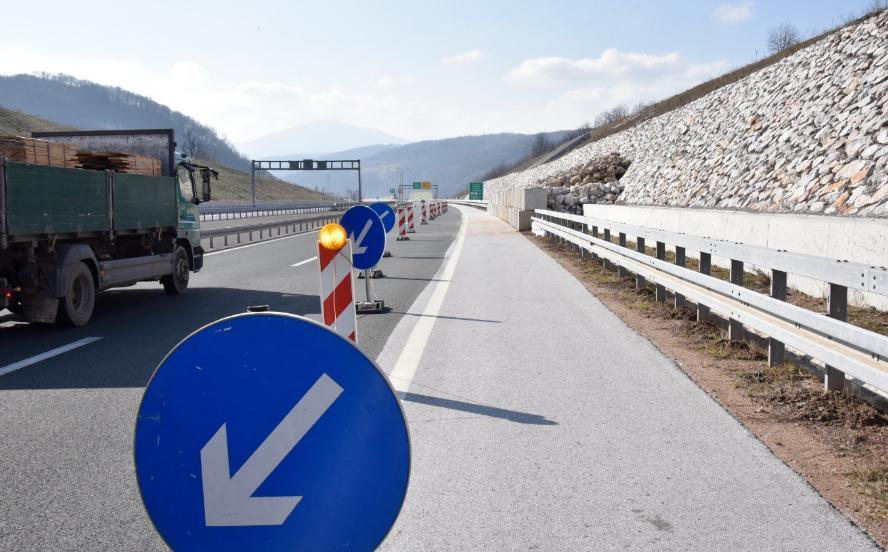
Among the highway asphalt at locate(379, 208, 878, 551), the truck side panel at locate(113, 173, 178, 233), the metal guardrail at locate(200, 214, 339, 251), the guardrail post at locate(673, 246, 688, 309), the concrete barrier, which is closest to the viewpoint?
the highway asphalt at locate(379, 208, 878, 551)

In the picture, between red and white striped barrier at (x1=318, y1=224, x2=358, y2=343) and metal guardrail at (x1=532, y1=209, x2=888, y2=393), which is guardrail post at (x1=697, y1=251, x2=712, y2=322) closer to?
metal guardrail at (x1=532, y1=209, x2=888, y2=393)

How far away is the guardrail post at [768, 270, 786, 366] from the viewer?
7477 mm

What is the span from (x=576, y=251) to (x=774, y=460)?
1860cm

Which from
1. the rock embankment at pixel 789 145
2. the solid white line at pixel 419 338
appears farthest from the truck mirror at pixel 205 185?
the rock embankment at pixel 789 145

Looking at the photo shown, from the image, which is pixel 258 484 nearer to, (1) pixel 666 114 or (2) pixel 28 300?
(2) pixel 28 300

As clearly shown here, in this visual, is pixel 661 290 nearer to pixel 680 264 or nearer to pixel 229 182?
pixel 680 264

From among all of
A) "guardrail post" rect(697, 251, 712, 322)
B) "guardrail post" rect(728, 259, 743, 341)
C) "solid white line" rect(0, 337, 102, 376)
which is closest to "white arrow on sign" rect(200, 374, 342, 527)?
"solid white line" rect(0, 337, 102, 376)

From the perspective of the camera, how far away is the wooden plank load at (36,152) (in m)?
10.7

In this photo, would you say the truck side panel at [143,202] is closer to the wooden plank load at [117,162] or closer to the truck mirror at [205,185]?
the wooden plank load at [117,162]

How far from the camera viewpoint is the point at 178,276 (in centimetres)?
1472

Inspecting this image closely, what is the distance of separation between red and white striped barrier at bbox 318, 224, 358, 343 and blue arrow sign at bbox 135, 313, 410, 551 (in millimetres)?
5008

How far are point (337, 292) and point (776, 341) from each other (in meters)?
3.90

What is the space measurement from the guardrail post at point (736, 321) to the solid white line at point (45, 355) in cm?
693

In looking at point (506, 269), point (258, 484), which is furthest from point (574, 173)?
point (258, 484)
